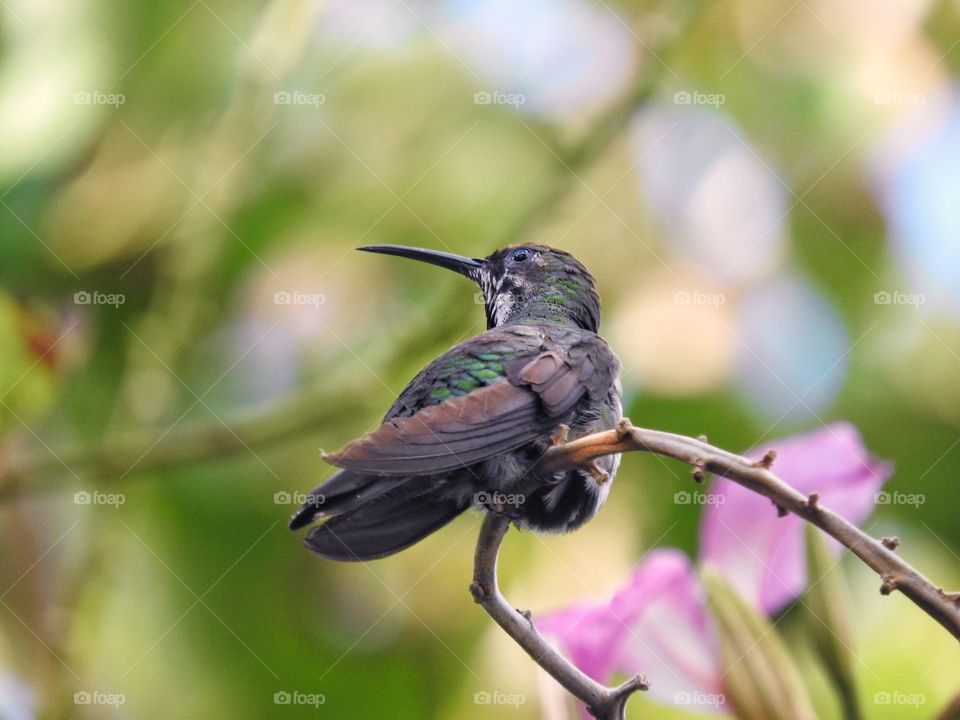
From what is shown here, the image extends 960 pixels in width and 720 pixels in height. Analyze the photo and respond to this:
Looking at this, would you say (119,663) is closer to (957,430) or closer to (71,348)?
(71,348)

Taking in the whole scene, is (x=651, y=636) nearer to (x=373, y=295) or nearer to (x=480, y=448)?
(x=480, y=448)

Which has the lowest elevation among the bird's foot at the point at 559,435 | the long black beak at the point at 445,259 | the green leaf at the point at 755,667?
the green leaf at the point at 755,667

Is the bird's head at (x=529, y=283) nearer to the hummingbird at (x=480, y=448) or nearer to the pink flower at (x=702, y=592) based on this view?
the hummingbird at (x=480, y=448)

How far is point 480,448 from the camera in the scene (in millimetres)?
1339

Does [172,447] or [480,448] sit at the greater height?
[172,447]

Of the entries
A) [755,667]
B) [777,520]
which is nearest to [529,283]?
[777,520]

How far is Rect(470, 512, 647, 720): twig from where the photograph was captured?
109 centimetres

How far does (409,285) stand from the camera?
2.62m

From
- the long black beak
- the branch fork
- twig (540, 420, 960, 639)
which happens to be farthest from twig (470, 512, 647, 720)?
the long black beak

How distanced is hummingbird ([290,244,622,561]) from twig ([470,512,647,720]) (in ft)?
0.44

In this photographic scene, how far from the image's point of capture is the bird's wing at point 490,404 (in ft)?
4.01

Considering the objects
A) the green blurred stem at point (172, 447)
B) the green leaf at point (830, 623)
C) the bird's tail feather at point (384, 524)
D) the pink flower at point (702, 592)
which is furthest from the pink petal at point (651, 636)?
the green blurred stem at point (172, 447)

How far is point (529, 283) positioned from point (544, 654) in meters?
0.99

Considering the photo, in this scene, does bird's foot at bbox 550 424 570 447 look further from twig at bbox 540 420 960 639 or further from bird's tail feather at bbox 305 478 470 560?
twig at bbox 540 420 960 639
